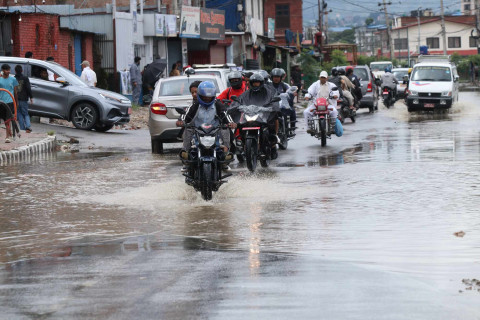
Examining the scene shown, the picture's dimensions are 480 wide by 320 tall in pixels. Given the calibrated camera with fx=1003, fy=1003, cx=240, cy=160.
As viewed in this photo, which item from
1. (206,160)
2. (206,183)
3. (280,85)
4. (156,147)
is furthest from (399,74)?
(206,183)

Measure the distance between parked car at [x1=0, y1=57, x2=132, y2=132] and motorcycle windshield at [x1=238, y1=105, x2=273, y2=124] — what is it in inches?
404

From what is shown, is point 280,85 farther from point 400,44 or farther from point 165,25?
point 400,44

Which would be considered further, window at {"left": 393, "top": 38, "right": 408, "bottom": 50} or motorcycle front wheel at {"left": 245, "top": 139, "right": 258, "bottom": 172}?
window at {"left": 393, "top": 38, "right": 408, "bottom": 50}

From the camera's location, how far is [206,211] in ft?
37.6

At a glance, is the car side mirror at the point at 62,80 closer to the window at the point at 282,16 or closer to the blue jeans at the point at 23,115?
the blue jeans at the point at 23,115

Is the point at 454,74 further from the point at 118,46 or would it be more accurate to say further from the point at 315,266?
the point at 315,266

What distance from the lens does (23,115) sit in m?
25.1

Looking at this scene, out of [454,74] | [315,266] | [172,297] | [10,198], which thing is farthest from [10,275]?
[454,74]

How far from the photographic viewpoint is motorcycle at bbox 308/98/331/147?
2127cm

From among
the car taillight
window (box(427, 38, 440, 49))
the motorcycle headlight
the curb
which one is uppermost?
window (box(427, 38, 440, 49))

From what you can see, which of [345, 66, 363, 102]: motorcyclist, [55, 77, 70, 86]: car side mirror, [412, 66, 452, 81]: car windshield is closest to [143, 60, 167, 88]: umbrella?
[345, 66, 363, 102]: motorcyclist

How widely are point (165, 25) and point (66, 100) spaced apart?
53.8 feet

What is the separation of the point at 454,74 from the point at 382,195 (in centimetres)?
2796

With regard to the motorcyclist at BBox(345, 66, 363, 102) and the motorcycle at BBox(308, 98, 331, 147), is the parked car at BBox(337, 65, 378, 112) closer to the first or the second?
the motorcyclist at BBox(345, 66, 363, 102)
